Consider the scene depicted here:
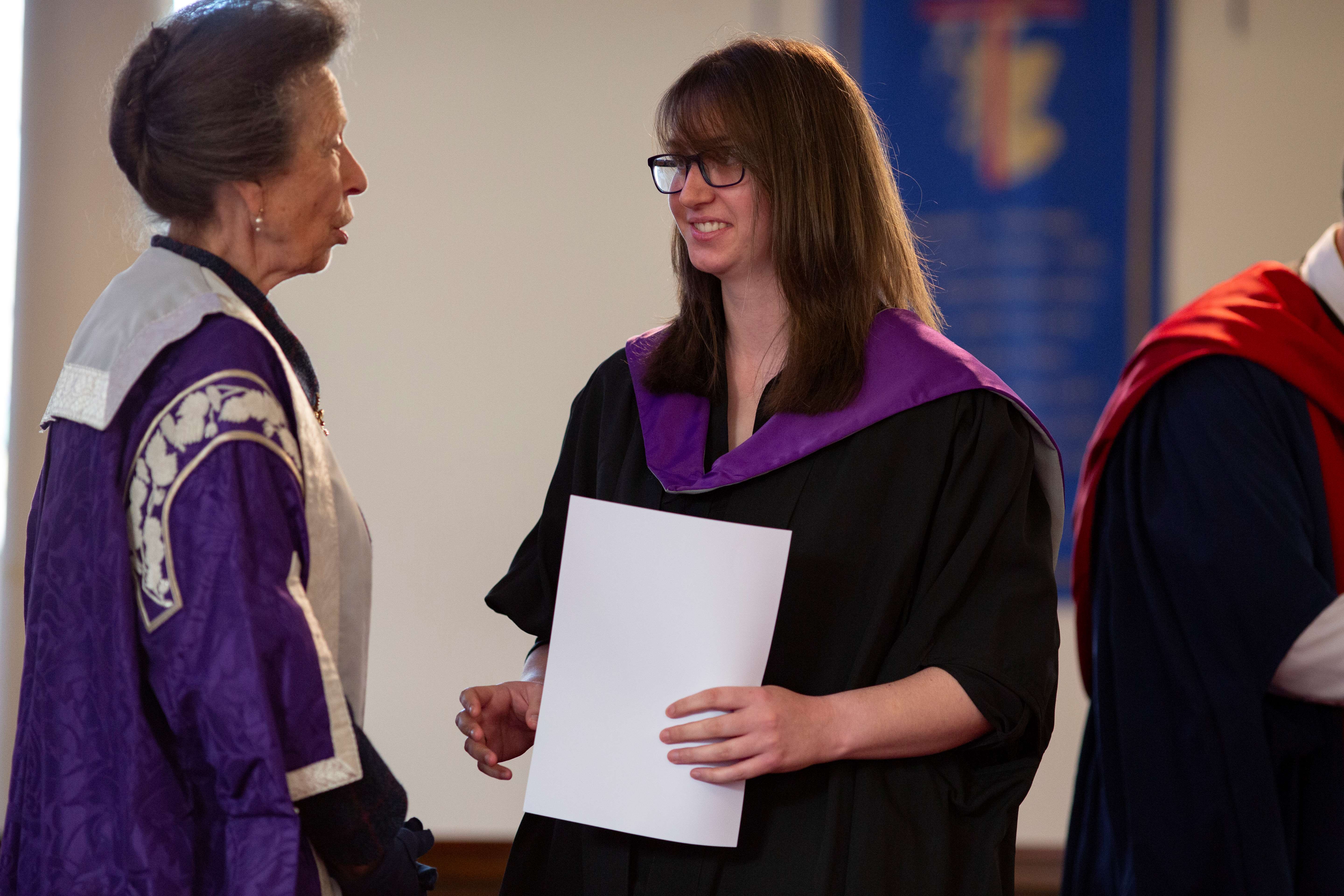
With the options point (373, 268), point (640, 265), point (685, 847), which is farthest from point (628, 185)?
point (685, 847)

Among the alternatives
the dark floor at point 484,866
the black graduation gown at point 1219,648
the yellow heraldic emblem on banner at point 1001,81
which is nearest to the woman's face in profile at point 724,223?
the black graduation gown at point 1219,648

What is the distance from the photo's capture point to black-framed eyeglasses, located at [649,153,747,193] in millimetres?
1474

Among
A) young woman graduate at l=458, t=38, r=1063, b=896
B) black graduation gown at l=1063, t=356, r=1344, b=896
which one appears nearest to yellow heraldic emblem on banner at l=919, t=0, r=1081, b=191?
black graduation gown at l=1063, t=356, r=1344, b=896

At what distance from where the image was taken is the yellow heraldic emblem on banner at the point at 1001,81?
3.10m

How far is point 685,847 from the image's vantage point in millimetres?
1387

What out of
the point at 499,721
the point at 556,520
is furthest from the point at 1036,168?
the point at 499,721

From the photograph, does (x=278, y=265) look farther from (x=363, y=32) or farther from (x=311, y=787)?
(x=363, y=32)

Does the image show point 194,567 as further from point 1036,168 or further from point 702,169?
point 1036,168

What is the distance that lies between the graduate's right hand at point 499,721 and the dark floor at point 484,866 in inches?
72.2

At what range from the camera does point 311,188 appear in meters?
1.21

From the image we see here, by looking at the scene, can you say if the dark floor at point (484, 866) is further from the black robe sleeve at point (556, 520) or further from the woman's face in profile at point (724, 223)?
the woman's face in profile at point (724, 223)

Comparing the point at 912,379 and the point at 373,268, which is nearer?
the point at 912,379

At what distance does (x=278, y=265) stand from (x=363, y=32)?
2.23m

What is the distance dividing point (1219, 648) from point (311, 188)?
1.35m
